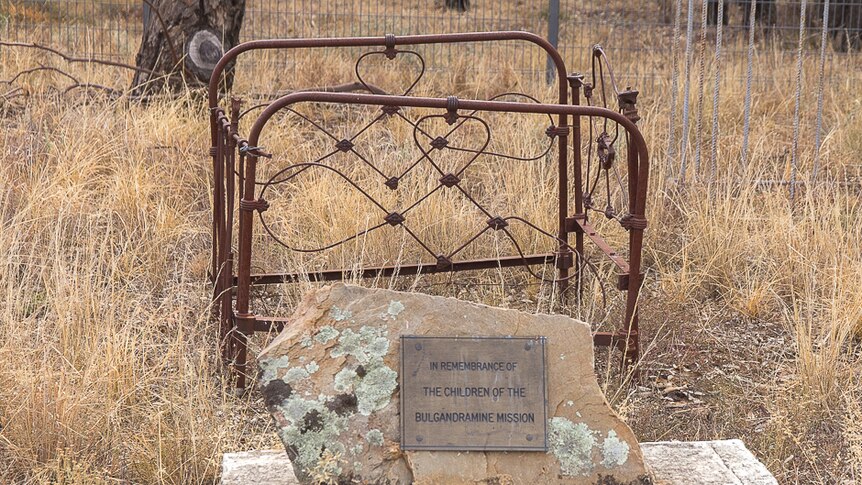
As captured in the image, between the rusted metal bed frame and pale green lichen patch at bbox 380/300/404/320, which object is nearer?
pale green lichen patch at bbox 380/300/404/320

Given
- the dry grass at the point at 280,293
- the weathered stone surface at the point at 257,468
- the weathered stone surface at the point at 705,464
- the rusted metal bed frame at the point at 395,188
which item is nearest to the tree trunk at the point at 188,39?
the dry grass at the point at 280,293

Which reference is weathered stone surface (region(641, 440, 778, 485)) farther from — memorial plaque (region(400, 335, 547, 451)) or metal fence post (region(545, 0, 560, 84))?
metal fence post (region(545, 0, 560, 84))

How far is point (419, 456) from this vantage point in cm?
288

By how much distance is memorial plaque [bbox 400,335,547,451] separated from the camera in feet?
9.50

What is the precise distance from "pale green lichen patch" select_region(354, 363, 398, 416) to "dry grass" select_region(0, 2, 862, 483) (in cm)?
61

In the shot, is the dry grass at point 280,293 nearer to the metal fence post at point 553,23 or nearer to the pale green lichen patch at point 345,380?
the pale green lichen patch at point 345,380

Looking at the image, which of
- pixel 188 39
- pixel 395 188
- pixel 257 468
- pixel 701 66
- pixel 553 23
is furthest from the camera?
pixel 553 23

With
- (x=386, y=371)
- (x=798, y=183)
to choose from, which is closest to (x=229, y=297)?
(x=386, y=371)

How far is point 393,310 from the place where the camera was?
2986mm

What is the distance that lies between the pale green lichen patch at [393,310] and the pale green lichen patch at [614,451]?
65cm

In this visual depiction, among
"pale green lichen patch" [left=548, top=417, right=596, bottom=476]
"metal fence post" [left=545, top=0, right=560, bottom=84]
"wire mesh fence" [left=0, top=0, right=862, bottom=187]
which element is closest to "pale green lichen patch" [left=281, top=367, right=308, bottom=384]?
"pale green lichen patch" [left=548, top=417, right=596, bottom=476]

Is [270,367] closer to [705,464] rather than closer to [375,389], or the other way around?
[375,389]

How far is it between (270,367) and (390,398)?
333 mm

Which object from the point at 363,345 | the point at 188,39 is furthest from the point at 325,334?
the point at 188,39
